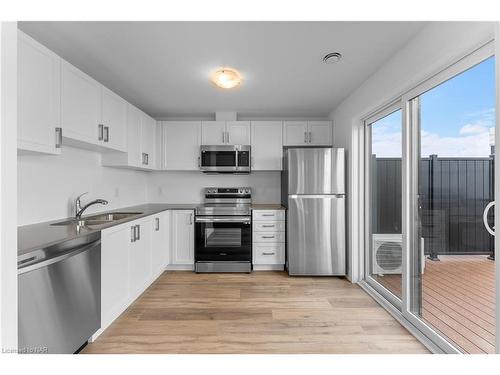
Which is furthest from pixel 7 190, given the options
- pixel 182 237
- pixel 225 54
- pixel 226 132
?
pixel 226 132

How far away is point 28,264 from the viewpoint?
1329 mm

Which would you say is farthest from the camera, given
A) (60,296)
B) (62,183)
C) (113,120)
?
(113,120)

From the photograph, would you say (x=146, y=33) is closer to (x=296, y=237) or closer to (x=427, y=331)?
(x=296, y=237)

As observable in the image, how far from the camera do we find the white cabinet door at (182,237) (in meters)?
3.49

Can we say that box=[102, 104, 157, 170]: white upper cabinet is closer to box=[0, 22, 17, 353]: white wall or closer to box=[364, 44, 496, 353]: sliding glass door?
box=[0, 22, 17, 353]: white wall

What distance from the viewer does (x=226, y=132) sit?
3.84 meters

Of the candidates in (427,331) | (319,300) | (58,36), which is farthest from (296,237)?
(58,36)

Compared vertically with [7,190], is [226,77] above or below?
above

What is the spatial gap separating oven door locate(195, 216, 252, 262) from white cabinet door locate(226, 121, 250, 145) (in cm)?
116

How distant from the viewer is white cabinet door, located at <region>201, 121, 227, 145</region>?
12.6ft

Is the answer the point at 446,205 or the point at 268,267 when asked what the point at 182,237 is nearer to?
the point at 268,267

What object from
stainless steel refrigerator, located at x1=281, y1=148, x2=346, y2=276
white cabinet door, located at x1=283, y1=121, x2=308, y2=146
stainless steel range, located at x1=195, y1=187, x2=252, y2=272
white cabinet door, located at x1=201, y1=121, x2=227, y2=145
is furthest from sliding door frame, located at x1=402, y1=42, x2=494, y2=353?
white cabinet door, located at x1=201, y1=121, x2=227, y2=145

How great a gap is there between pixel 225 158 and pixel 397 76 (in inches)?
91.3
